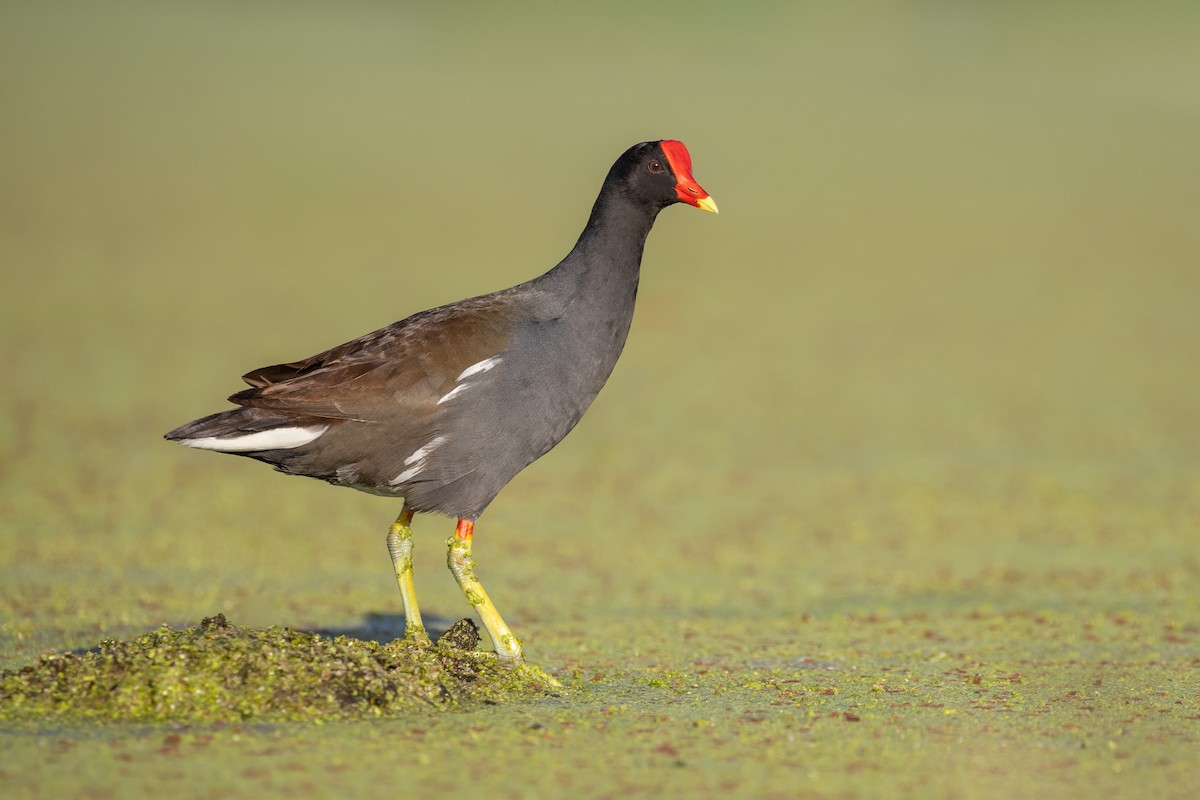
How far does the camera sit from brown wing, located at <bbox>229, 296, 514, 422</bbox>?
16.5 ft

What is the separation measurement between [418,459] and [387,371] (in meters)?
0.34

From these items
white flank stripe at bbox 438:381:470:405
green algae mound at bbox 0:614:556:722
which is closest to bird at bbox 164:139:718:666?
white flank stripe at bbox 438:381:470:405

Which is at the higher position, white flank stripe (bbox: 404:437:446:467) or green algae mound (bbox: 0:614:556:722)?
white flank stripe (bbox: 404:437:446:467)

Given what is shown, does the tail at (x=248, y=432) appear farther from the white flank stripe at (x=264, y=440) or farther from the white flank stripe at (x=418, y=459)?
the white flank stripe at (x=418, y=459)

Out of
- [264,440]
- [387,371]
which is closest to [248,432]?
[264,440]

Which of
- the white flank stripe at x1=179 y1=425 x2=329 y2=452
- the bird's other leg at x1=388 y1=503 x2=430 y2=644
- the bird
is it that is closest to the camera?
the white flank stripe at x1=179 y1=425 x2=329 y2=452

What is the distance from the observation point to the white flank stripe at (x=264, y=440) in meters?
4.91

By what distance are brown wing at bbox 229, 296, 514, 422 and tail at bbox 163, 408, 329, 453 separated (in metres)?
0.04

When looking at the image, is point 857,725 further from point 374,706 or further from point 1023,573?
point 1023,573

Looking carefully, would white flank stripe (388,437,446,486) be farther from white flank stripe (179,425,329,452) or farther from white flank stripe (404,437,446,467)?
white flank stripe (179,425,329,452)

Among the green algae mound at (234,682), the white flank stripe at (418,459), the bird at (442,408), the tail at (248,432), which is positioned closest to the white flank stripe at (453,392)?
the bird at (442,408)

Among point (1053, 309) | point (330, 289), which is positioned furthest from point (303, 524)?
point (1053, 309)

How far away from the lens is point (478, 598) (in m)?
5.09

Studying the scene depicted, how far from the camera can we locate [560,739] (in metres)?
→ 4.19
